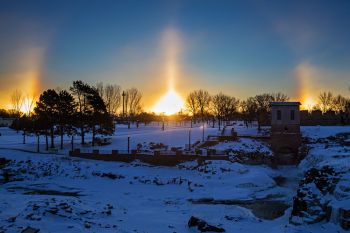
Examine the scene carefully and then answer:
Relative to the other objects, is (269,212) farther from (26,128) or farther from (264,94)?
(264,94)

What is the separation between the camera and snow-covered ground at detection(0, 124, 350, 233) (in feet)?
62.9

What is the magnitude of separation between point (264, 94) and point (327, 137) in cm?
4759

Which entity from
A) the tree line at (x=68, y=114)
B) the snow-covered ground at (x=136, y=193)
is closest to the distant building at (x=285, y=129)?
the snow-covered ground at (x=136, y=193)

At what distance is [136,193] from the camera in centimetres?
3066

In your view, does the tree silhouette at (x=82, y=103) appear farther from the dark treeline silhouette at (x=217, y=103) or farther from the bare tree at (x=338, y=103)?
the bare tree at (x=338, y=103)

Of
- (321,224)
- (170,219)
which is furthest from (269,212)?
(170,219)

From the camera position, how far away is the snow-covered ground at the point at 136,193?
62.9 feet

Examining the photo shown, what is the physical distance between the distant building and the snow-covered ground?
2.73 metres

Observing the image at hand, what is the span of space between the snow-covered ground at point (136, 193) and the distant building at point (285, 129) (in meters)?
2.73

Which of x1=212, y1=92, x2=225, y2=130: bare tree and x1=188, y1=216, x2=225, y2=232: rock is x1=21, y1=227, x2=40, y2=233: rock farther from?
x1=212, y1=92, x2=225, y2=130: bare tree

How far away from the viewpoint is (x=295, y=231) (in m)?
18.4

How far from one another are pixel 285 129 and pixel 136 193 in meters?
29.7

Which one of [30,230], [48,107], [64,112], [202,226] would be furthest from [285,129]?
[30,230]

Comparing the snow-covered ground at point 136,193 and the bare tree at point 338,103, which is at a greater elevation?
the bare tree at point 338,103
